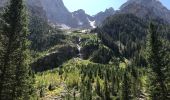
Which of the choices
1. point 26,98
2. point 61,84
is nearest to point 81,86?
point 61,84

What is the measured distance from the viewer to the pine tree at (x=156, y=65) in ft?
166

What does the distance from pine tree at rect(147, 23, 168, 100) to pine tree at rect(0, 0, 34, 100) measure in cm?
2119

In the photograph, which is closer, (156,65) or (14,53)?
(14,53)

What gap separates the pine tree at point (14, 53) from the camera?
41.4 metres

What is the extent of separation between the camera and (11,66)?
4194 cm

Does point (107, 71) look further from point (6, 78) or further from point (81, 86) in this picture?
point (6, 78)

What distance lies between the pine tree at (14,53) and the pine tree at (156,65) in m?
21.2

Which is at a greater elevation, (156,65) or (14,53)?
(14,53)

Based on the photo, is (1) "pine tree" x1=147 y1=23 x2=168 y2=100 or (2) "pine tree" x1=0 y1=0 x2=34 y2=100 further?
(1) "pine tree" x1=147 y1=23 x2=168 y2=100

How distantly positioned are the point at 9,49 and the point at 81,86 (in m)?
110

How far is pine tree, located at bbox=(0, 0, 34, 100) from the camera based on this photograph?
41438 mm

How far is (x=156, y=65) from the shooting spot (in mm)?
51312

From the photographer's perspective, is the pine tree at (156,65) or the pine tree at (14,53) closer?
the pine tree at (14,53)

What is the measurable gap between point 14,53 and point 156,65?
23.8 m
